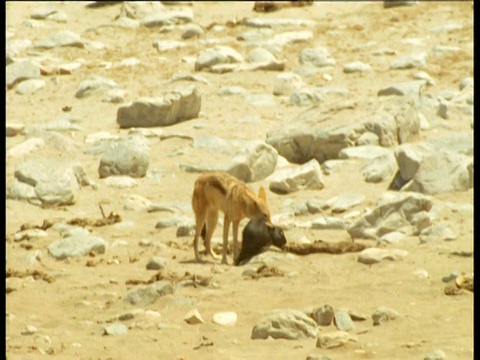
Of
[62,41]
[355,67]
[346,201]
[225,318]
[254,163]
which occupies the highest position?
[62,41]

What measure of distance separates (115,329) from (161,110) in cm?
842

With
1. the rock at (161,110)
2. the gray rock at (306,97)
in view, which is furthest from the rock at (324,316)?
the gray rock at (306,97)

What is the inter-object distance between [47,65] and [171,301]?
12026 mm

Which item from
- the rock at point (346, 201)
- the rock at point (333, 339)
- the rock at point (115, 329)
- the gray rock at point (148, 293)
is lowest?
the rock at point (346, 201)

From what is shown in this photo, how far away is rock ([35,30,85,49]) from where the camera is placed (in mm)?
21781

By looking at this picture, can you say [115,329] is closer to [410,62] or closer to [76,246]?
[76,246]

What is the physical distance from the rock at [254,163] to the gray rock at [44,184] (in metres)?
1.87

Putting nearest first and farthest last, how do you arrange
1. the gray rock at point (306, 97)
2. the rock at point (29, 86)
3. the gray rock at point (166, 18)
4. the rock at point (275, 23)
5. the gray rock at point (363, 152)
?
the gray rock at point (363, 152), the gray rock at point (306, 97), the rock at point (29, 86), the rock at point (275, 23), the gray rock at point (166, 18)

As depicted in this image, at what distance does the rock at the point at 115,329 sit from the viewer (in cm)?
823

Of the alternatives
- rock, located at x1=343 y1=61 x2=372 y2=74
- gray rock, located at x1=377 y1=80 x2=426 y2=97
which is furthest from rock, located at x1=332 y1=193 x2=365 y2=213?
rock, located at x1=343 y1=61 x2=372 y2=74

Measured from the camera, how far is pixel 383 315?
822 centimetres

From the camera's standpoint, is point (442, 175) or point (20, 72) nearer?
point (442, 175)

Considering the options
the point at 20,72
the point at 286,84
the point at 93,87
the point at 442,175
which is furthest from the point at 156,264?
the point at 20,72

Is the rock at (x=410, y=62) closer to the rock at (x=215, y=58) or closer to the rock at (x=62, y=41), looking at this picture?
the rock at (x=215, y=58)
